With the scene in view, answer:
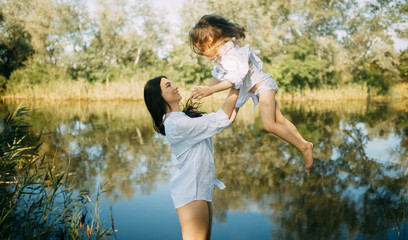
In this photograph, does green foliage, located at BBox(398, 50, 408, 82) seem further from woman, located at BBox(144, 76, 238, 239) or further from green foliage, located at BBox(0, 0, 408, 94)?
woman, located at BBox(144, 76, 238, 239)

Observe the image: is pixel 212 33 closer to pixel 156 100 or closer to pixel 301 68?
pixel 156 100

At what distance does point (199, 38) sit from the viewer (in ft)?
7.58

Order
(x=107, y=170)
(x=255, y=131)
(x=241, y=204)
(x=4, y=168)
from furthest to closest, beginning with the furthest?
1. (x=255, y=131)
2. (x=107, y=170)
3. (x=241, y=204)
4. (x=4, y=168)

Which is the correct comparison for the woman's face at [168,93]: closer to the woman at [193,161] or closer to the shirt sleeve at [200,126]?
the woman at [193,161]

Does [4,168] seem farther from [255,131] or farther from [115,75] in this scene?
[115,75]

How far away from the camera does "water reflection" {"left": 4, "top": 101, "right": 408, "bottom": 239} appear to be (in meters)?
4.50

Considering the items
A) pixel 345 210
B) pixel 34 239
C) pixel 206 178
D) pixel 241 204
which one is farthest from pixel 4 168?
pixel 345 210

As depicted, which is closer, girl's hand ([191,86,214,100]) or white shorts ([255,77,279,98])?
girl's hand ([191,86,214,100])

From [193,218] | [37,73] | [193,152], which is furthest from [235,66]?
Result: [37,73]

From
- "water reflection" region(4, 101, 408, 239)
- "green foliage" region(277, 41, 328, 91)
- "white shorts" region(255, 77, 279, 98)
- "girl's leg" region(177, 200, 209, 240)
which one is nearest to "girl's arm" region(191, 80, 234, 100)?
"white shorts" region(255, 77, 279, 98)

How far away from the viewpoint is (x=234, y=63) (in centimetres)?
221

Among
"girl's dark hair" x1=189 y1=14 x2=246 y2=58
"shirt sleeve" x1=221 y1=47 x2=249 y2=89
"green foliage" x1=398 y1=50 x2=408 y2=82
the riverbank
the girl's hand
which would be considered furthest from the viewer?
the riverbank

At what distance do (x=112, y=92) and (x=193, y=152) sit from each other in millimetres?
19501

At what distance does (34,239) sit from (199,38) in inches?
85.1
